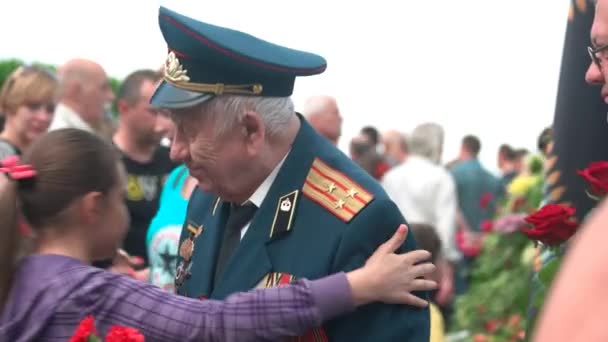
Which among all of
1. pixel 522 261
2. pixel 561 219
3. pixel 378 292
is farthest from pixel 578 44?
pixel 522 261

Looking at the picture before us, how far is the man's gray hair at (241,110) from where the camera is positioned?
93.0 inches

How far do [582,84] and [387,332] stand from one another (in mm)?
1251

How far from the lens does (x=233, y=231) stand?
2523 mm

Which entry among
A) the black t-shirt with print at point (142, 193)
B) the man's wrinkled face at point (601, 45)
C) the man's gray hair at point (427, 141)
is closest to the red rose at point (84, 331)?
the man's wrinkled face at point (601, 45)

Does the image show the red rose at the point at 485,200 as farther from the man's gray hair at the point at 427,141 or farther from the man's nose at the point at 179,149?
the man's nose at the point at 179,149

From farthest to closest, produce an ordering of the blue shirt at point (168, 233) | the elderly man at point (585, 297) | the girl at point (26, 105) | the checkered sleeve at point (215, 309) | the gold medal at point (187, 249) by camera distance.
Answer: the girl at point (26, 105)
the blue shirt at point (168, 233)
the gold medal at point (187, 249)
the checkered sleeve at point (215, 309)
the elderly man at point (585, 297)

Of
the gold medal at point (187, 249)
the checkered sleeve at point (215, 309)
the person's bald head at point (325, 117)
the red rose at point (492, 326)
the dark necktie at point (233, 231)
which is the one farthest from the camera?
the red rose at point (492, 326)

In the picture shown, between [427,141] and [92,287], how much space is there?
6.10 metres

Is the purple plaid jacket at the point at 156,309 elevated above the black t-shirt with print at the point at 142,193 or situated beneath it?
elevated above

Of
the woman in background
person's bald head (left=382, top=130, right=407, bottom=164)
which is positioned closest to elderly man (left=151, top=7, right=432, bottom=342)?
the woman in background

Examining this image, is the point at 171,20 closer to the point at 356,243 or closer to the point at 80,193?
the point at 80,193

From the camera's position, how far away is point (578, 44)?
3.10 m

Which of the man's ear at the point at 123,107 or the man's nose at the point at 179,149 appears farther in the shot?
the man's ear at the point at 123,107

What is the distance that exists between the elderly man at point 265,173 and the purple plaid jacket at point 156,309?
130 mm
